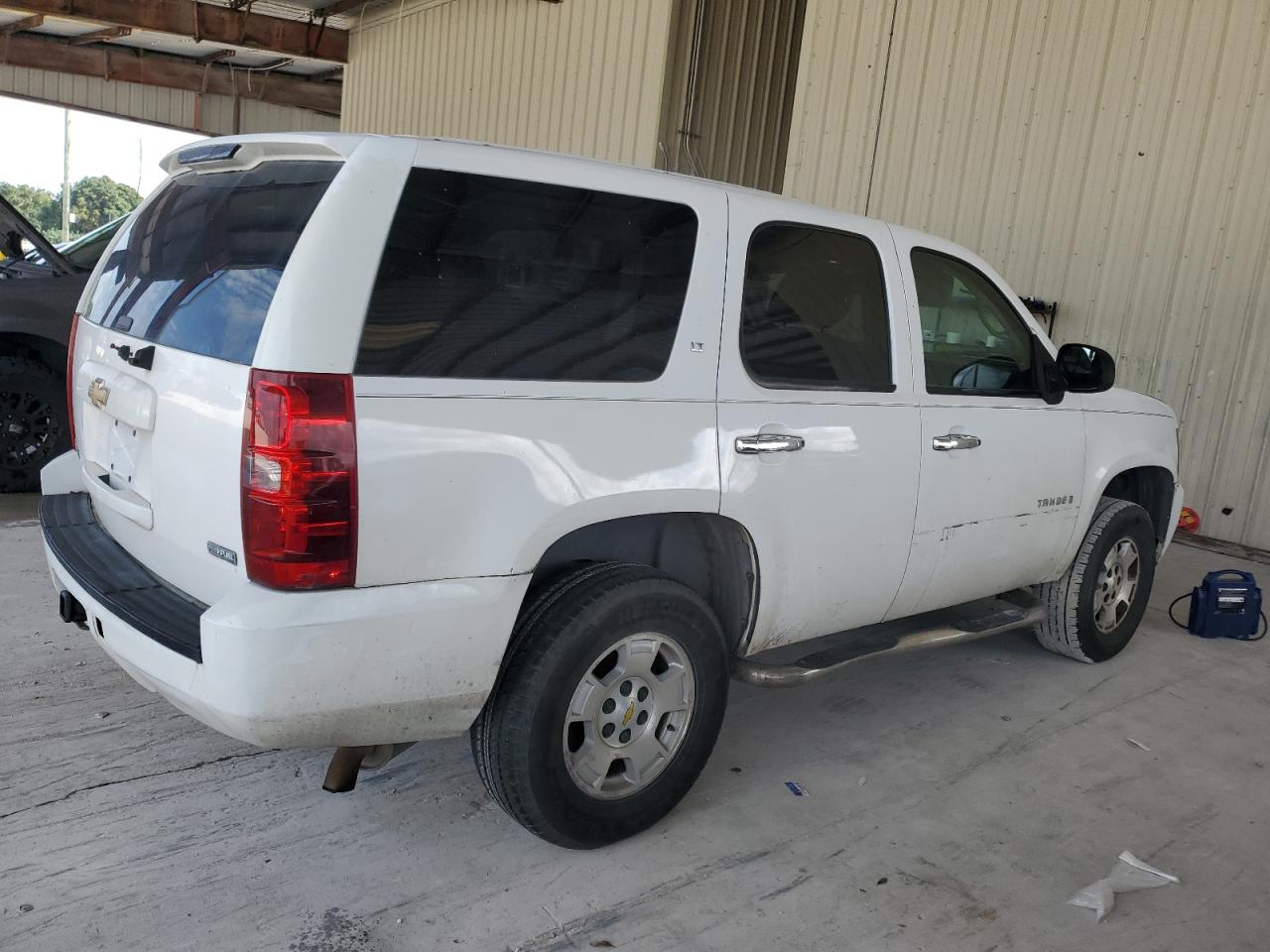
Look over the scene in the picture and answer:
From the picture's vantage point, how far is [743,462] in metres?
3.12

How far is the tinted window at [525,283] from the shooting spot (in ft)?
8.19

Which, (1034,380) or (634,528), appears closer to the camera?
(634,528)

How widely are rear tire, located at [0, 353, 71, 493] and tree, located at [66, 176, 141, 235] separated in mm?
53734

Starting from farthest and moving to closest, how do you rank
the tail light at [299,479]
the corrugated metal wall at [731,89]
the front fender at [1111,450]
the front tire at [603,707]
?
the corrugated metal wall at [731,89]
the front fender at [1111,450]
the front tire at [603,707]
the tail light at [299,479]

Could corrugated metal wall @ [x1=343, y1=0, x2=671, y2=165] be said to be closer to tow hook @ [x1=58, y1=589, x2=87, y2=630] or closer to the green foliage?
tow hook @ [x1=58, y1=589, x2=87, y2=630]

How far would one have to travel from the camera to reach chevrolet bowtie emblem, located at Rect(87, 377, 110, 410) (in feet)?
9.93

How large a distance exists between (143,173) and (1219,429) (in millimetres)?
39032

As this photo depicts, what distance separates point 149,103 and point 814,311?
24442 millimetres

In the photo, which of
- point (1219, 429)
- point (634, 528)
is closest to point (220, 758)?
point (634, 528)

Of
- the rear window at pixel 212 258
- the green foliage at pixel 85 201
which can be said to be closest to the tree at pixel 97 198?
the green foliage at pixel 85 201

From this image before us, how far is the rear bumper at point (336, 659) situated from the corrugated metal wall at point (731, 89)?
9.73 metres

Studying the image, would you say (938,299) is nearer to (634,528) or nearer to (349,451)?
(634,528)

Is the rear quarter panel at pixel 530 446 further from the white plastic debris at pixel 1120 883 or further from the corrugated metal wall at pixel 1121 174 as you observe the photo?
the corrugated metal wall at pixel 1121 174

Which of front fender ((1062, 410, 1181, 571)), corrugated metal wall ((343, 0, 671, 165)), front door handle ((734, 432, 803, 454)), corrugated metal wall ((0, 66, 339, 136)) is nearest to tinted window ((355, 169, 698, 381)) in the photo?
front door handle ((734, 432, 803, 454))
